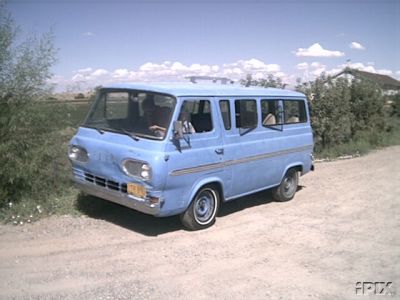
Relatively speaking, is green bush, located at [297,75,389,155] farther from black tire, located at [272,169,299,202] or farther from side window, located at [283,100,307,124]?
black tire, located at [272,169,299,202]

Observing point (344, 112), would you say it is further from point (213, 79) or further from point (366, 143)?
point (213, 79)

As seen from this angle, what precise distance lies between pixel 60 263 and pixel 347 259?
381 cm

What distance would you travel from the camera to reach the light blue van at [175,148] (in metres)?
5.94

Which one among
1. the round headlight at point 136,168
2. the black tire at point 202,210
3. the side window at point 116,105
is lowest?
the black tire at point 202,210

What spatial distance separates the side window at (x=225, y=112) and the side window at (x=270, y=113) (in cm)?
104

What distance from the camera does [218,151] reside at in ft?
22.2

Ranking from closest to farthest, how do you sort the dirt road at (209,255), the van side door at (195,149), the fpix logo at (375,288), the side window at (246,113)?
the dirt road at (209,255)
the fpix logo at (375,288)
the van side door at (195,149)
the side window at (246,113)

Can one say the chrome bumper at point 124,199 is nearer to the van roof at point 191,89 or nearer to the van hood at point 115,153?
the van hood at point 115,153

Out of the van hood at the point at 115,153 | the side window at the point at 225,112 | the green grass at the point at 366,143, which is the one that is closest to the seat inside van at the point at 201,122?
the side window at the point at 225,112

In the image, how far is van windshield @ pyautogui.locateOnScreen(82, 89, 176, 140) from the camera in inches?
242

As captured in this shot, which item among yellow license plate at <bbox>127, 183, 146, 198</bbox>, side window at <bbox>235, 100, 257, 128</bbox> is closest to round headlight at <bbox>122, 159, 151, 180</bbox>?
yellow license plate at <bbox>127, 183, 146, 198</bbox>

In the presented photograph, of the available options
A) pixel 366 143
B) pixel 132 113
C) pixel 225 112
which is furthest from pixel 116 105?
pixel 366 143

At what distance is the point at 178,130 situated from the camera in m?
5.96

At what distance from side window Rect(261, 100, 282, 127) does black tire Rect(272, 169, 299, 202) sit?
125 cm
